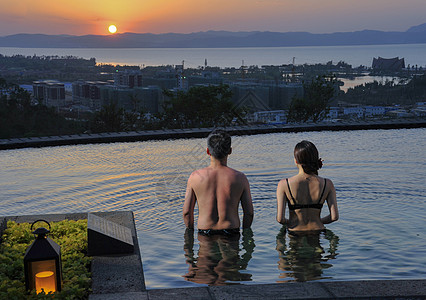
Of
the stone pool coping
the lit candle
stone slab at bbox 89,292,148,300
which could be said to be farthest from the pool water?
the lit candle

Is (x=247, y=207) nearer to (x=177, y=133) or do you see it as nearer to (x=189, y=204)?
(x=189, y=204)

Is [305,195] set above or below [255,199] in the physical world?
above

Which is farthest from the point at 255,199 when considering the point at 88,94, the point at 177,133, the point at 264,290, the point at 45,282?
the point at 88,94

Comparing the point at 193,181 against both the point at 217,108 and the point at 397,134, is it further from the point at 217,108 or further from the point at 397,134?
the point at 217,108

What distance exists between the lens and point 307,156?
5.21 meters

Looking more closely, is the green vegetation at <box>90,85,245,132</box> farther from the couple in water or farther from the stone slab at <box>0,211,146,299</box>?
the stone slab at <box>0,211,146,299</box>

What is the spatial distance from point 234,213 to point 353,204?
2995 mm

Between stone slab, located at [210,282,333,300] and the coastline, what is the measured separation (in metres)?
10.2

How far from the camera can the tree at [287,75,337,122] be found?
2317cm

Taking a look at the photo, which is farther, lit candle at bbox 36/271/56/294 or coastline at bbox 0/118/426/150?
coastline at bbox 0/118/426/150

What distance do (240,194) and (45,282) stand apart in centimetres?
229

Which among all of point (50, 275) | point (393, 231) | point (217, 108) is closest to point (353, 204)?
point (393, 231)

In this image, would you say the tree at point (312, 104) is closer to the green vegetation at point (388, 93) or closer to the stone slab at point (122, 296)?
the stone slab at point (122, 296)

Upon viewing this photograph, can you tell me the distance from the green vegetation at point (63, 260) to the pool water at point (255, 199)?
0.73 metres
